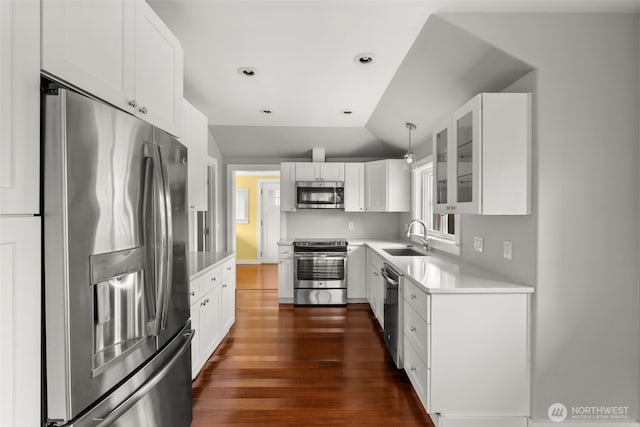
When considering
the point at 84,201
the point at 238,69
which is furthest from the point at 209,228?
the point at 84,201

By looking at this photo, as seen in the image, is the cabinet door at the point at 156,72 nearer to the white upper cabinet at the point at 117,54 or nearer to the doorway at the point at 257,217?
the white upper cabinet at the point at 117,54

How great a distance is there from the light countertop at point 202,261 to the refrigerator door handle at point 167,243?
34.4 inches

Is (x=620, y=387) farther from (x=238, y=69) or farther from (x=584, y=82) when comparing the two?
(x=238, y=69)

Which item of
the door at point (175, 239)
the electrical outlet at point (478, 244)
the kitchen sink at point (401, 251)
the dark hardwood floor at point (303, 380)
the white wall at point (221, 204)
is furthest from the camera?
the white wall at point (221, 204)

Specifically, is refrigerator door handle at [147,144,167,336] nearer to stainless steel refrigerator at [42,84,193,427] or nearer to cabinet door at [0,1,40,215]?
stainless steel refrigerator at [42,84,193,427]

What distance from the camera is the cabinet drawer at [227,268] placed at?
11.0ft

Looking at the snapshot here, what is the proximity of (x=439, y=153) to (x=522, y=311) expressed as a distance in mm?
1310

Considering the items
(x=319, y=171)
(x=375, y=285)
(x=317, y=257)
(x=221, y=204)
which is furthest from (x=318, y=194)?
(x=375, y=285)

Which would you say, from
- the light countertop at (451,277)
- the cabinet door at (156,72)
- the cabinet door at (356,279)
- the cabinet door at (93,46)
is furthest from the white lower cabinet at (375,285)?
the cabinet door at (93,46)

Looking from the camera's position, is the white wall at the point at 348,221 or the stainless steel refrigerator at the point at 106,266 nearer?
the stainless steel refrigerator at the point at 106,266

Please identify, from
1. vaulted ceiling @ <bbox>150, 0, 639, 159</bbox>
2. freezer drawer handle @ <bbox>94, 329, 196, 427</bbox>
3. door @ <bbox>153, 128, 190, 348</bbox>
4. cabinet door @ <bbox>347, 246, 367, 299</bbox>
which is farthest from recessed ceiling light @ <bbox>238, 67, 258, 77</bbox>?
cabinet door @ <bbox>347, 246, 367, 299</bbox>

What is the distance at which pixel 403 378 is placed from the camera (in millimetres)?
2719

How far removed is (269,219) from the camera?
8297 millimetres

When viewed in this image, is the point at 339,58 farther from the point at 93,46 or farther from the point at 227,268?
the point at 227,268
